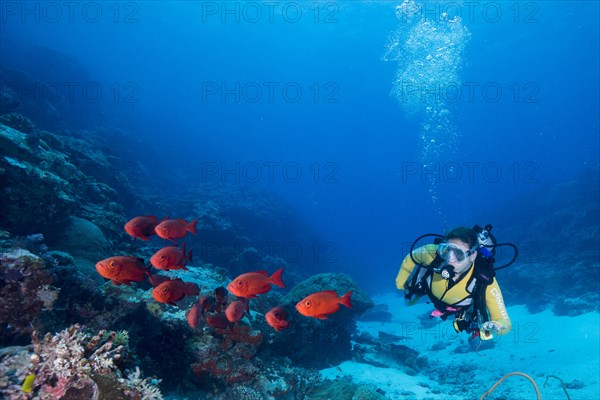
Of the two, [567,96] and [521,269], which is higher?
[567,96]

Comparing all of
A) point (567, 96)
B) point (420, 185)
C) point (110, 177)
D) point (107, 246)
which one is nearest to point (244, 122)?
point (420, 185)

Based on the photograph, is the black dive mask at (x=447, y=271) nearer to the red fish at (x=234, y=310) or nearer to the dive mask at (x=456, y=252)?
the dive mask at (x=456, y=252)

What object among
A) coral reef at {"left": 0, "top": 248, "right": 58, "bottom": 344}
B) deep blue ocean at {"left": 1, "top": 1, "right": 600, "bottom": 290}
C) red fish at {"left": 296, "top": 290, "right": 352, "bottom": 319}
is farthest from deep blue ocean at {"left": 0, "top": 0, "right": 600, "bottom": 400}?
red fish at {"left": 296, "top": 290, "right": 352, "bottom": 319}

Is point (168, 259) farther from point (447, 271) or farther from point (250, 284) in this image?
point (447, 271)

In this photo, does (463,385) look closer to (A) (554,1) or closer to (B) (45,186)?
(B) (45,186)

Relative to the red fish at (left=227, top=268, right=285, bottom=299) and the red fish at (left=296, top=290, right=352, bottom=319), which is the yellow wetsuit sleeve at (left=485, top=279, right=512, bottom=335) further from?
the red fish at (left=227, top=268, right=285, bottom=299)

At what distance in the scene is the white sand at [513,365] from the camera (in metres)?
9.22

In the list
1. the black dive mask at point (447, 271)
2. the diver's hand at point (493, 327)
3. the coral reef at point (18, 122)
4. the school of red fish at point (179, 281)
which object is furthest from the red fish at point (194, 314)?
the coral reef at point (18, 122)

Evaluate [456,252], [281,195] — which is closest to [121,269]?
[456,252]

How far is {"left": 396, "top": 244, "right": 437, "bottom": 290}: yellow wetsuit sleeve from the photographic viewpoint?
5.18m

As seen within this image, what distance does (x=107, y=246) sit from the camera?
8.91 meters

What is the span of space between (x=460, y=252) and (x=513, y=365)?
10110 mm

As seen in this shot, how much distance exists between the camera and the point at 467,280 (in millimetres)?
4758

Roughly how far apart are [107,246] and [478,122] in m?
112
